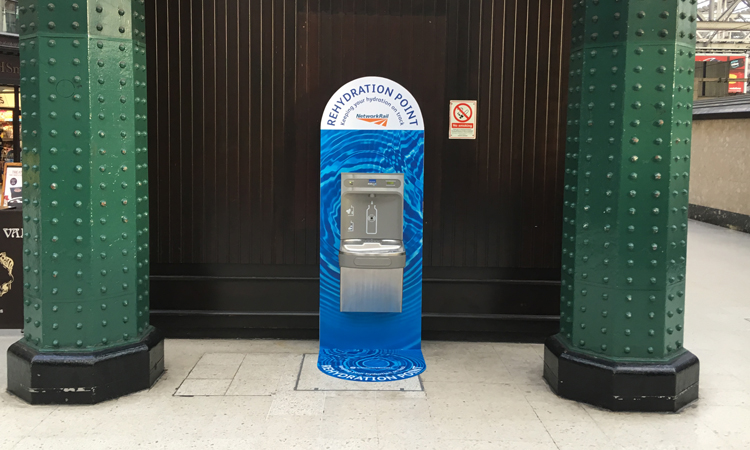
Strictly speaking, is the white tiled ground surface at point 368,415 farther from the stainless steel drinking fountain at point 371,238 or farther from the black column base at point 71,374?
the stainless steel drinking fountain at point 371,238

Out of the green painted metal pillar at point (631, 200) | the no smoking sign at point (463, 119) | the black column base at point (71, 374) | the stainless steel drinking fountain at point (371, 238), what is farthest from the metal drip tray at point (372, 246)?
the black column base at point (71, 374)

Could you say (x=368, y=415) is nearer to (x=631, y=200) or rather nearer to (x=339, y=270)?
(x=339, y=270)

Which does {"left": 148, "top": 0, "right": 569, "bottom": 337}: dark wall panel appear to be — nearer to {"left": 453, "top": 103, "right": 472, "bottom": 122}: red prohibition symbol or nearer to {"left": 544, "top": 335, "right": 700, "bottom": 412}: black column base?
{"left": 453, "top": 103, "right": 472, "bottom": 122}: red prohibition symbol

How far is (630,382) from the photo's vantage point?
377 cm

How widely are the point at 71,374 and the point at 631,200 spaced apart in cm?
334

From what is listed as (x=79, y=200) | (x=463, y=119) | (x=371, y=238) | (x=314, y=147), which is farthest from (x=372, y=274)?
(x=79, y=200)

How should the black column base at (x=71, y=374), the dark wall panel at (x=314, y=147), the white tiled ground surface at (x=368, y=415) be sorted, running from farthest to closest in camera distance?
1. the dark wall panel at (x=314, y=147)
2. the black column base at (x=71, y=374)
3. the white tiled ground surface at (x=368, y=415)

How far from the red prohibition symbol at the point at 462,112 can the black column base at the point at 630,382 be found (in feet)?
6.30

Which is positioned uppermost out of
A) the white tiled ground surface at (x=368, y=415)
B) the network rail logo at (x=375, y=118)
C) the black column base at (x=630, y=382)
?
the network rail logo at (x=375, y=118)

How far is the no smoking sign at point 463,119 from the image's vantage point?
4.94 meters

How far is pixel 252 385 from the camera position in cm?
415

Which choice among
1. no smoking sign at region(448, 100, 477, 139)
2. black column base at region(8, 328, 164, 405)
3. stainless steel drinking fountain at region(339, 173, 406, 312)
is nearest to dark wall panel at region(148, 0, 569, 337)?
no smoking sign at region(448, 100, 477, 139)

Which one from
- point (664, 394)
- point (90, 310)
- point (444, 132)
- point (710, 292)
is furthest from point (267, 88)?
point (710, 292)

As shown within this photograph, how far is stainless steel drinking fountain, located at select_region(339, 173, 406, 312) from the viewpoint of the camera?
455 centimetres
